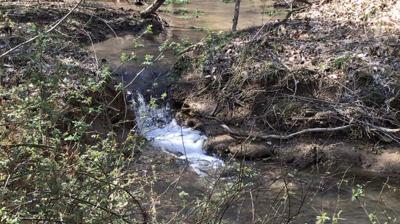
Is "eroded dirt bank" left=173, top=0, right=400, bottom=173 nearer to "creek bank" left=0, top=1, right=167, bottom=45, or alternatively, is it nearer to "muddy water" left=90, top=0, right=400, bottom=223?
"muddy water" left=90, top=0, right=400, bottom=223

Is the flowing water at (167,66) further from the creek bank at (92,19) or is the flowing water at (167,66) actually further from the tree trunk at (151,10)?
the tree trunk at (151,10)

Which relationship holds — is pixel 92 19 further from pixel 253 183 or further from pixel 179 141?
pixel 253 183

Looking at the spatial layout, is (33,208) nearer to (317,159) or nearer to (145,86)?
(317,159)

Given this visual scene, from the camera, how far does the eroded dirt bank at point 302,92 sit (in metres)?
8.35

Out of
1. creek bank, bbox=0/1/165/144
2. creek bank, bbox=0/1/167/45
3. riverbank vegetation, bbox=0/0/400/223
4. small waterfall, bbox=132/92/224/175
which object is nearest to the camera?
riverbank vegetation, bbox=0/0/400/223

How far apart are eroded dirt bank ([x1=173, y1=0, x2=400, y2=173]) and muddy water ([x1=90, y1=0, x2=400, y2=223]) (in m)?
0.48

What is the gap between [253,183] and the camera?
16.6 ft

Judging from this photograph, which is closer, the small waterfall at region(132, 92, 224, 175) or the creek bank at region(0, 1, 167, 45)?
the small waterfall at region(132, 92, 224, 175)

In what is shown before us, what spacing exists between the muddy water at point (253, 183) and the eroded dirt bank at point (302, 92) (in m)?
0.48

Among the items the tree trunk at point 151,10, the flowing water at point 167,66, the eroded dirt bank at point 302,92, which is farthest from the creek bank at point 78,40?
the eroded dirt bank at point 302,92

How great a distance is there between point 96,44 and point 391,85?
24.6ft

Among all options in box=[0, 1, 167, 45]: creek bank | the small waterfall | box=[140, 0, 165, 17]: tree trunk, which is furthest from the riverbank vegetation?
box=[140, 0, 165, 17]: tree trunk

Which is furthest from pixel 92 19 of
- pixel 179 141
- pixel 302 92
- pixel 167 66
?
pixel 302 92

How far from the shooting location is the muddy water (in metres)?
4.82
